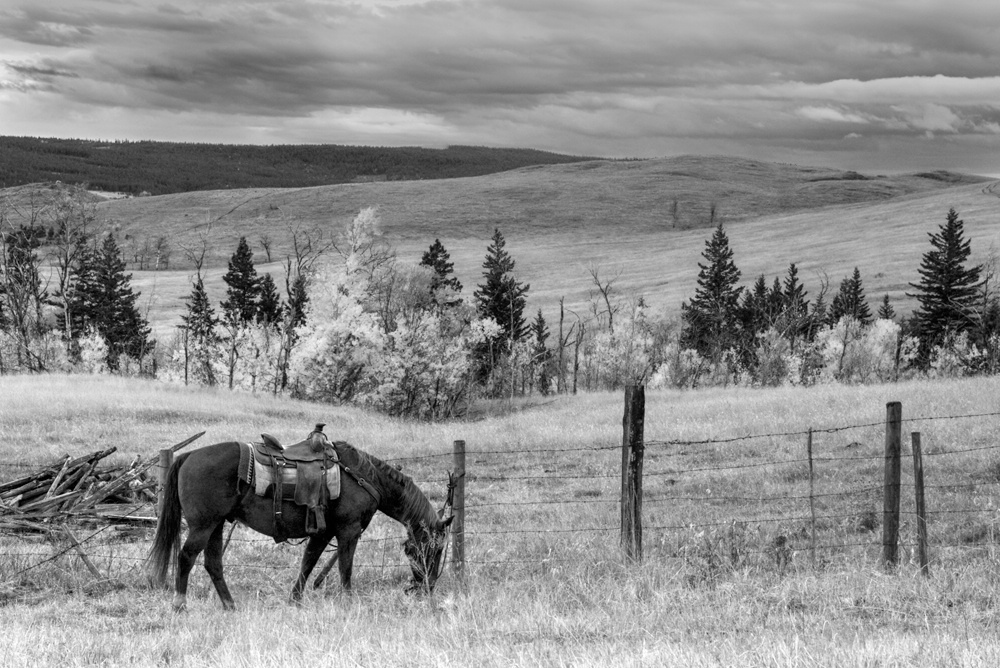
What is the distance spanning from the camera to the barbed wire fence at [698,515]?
943cm

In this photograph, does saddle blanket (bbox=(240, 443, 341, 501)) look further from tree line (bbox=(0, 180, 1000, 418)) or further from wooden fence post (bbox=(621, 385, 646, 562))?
tree line (bbox=(0, 180, 1000, 418))

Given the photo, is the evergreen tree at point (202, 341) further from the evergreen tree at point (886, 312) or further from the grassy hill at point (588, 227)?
the evergreen tree at point (886, 312)

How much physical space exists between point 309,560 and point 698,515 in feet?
24.5

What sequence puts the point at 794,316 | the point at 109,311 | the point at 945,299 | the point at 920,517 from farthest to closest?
the point at 109,311 → the point at 945,299 → the point at 794,316 → the point at 920,517

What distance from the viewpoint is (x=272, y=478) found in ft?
28.7

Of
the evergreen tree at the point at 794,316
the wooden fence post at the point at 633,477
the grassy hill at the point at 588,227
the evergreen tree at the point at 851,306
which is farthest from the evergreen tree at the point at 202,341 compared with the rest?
the wooden fence post at the point at 633,477

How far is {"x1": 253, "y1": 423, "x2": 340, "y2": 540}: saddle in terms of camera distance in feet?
28.6

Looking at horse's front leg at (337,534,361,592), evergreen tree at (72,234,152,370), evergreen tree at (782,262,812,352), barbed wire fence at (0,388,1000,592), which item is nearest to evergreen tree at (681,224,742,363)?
evergreen tree at (782,262,812,352)

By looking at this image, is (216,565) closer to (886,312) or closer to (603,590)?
(603,590)

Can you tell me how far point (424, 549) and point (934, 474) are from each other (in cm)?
1057

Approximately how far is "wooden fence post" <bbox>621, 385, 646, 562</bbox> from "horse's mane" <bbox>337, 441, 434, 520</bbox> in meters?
1.92

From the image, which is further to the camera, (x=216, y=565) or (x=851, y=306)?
(x=851, y=306)

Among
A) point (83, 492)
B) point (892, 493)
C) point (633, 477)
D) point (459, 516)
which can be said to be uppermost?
point (633, 477)

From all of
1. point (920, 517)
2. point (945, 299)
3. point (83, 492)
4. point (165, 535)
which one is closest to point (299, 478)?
point (165, 535)
